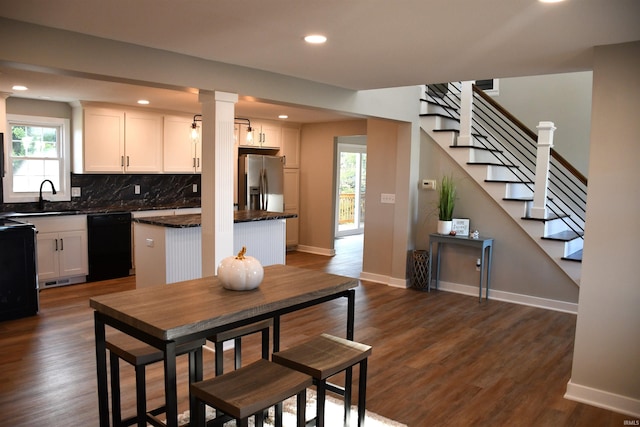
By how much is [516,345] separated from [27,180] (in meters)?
6.08

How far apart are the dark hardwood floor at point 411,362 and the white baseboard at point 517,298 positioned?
0.46 feet

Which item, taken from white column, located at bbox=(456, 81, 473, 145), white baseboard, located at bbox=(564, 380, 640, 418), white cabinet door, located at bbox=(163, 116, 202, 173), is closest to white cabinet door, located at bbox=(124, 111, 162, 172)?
white cabinet door, located at bbox=(163, 116, 202, 173)

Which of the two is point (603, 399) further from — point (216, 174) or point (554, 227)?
point (216, 174)

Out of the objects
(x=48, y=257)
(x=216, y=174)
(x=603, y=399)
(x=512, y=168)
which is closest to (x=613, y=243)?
(x=603, y=399)

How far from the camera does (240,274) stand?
8.05 ft

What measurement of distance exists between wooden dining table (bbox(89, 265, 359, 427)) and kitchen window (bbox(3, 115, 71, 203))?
4.70m

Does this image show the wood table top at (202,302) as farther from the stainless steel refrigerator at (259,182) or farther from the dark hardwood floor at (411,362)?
the stainless steel refrigerator at (259,182)

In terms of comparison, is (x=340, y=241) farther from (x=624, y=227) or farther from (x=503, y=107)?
(x=624, y=227)

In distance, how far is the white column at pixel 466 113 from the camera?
5.82 m

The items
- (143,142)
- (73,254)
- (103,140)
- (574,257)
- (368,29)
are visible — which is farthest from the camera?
(143,142)

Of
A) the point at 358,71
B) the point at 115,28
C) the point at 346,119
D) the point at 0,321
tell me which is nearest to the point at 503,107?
the point at 346,119

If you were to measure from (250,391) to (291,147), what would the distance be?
6.81 metres

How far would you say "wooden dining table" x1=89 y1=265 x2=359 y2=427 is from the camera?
6.44 feet

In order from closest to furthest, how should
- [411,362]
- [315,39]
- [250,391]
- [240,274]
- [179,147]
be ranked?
[250,391], [240,274], [315,39], [411,362], [179,147]
